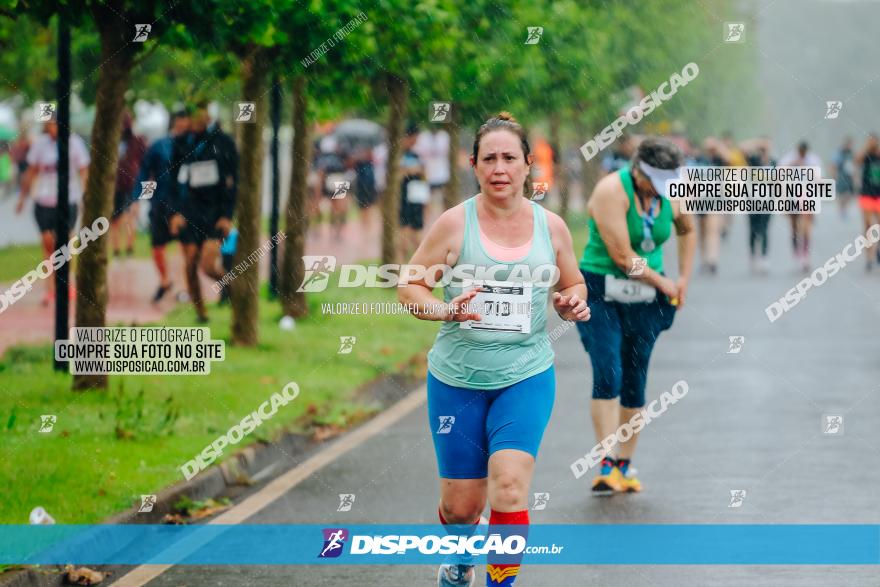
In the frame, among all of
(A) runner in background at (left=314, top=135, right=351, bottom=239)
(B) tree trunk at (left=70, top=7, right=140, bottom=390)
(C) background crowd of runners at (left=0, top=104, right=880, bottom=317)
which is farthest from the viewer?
(A) runner in background at (left=314, top=135, right=351, bottom=239)

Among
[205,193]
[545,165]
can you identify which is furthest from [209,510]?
[545,165]

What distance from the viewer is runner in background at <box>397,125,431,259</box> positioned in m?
22.8

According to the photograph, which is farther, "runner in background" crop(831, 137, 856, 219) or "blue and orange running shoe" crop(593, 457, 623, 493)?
"runner in background" crop(831, 137, 856, 219)

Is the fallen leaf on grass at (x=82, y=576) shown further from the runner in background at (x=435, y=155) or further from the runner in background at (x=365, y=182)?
the runner in background at (x=365, y=182)

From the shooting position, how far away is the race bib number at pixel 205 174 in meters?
15.7

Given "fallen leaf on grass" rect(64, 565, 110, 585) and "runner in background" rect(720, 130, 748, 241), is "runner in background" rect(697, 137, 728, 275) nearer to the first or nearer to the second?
"runner in background" rect(720, 130, 748, 241)

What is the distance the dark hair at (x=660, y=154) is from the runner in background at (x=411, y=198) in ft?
45.0

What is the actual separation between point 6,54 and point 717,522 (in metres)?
15.7

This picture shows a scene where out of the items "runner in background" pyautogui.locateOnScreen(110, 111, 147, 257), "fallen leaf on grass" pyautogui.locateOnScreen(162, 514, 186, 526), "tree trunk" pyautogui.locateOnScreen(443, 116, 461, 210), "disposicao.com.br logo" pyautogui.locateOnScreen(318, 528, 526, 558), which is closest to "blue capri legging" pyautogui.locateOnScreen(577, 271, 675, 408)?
"disposicao.com.br logo" pyautogui.locateOnScreen(318, 528, 526, 558)

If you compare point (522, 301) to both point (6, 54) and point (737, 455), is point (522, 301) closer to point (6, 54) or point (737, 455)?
point (737, 455)

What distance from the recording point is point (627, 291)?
28.9ft

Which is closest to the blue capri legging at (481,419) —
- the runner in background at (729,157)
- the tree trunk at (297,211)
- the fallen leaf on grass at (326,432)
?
the fallen leaf on grass at (326,432)

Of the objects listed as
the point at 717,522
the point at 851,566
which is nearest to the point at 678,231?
the point at 717,522

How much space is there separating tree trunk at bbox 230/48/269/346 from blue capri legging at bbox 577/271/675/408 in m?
5.56
